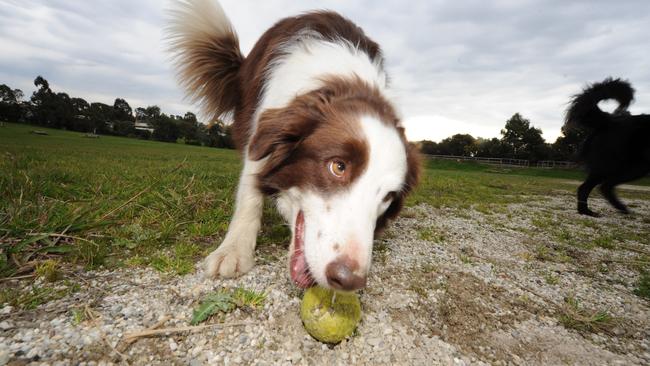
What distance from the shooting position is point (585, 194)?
6.65 metres

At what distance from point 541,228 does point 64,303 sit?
19.0 feet

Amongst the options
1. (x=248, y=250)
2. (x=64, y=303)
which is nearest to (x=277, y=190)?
(x=248, y=250)

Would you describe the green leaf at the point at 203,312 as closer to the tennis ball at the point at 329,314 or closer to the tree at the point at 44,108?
the tennis ball at the point at 329,314

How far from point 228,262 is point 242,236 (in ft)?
1.27

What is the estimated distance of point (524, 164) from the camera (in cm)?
4638

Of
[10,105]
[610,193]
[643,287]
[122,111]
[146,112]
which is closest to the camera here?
[643,287]

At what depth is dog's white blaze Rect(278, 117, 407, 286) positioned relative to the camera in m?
1.69

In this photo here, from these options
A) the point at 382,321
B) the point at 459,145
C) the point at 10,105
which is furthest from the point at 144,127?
the point at 382,321

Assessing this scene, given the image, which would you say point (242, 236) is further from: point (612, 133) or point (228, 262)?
point (612, 133)

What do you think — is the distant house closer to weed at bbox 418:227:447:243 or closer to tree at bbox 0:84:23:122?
tree at bbox 0:84:23:122

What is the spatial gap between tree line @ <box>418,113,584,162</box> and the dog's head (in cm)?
4958

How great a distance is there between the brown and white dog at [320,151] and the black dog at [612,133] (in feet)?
17.2

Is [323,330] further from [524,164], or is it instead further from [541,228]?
[524,164]

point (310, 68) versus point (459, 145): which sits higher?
point (459, 145)
